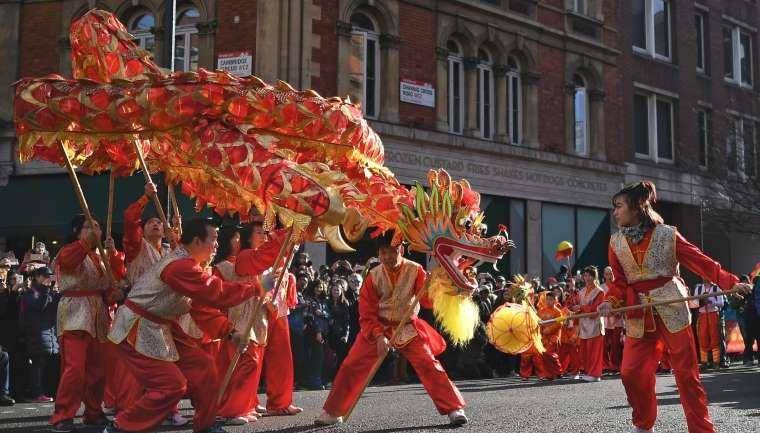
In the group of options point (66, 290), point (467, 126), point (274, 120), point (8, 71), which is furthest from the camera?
point (467, 126)

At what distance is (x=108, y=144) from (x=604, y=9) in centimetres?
2021

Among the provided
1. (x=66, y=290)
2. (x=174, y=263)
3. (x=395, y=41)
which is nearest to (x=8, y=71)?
(x=395, y=41)

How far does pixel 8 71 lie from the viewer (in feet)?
65.8

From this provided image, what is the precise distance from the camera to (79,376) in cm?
832

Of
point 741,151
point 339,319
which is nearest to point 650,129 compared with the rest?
point 741,151

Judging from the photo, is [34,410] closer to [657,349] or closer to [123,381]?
[123,381]

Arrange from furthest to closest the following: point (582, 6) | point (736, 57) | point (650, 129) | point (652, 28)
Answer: point (736, 57)
point (652, 28)
point (650, 129)
point (582, 6)

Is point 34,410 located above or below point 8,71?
below

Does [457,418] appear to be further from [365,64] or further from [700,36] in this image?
[700,36]

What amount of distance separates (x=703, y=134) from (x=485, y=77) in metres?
9.68

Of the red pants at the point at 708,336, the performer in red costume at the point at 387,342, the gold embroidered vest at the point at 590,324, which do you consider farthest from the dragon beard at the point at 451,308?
the red pants at the point at 708,336

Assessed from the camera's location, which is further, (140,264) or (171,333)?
(140,264)

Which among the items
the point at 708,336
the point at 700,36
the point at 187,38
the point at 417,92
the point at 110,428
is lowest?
the point at 110,428

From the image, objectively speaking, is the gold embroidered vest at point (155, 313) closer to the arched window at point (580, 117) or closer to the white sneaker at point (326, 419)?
the white sneaker at point (326, 419)
